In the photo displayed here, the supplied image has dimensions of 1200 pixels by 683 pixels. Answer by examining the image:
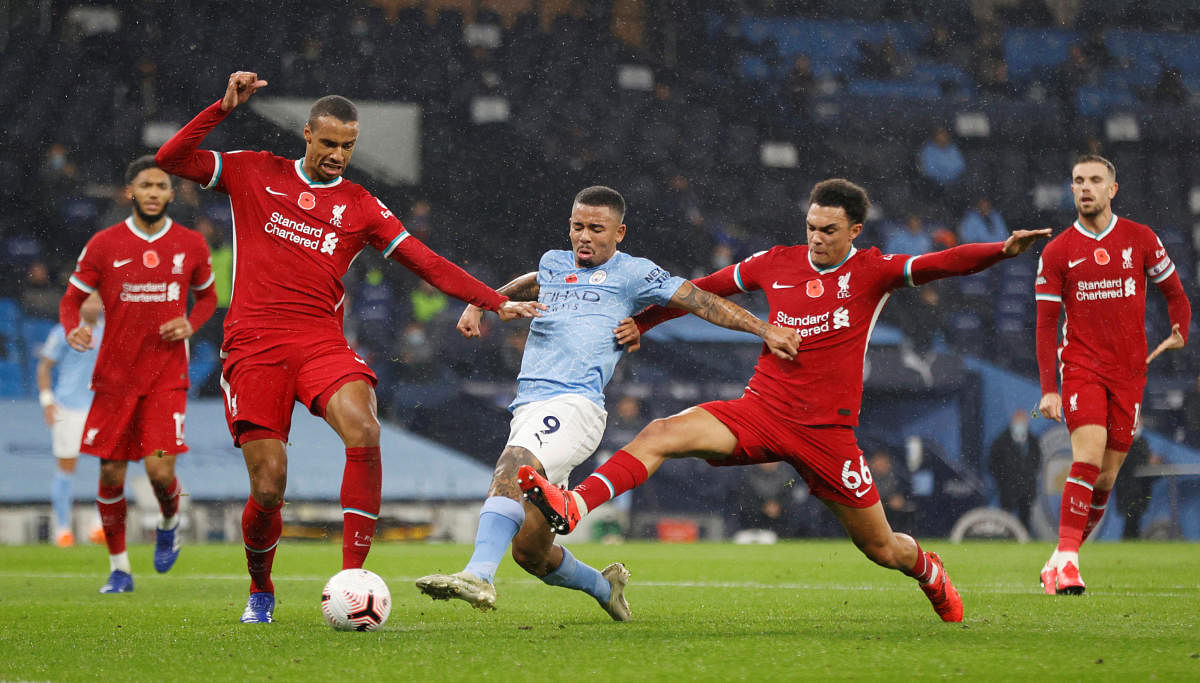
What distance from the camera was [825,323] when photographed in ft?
18.8

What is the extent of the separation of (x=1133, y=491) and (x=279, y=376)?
509 inches

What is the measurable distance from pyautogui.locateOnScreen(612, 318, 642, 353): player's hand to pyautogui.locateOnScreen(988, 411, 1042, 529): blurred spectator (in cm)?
1117

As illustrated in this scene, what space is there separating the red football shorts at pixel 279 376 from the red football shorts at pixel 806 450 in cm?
151

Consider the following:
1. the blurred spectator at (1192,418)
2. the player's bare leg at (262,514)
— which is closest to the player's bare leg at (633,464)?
the player's bare leg at (262,514)

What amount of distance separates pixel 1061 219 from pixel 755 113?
4.55 meters

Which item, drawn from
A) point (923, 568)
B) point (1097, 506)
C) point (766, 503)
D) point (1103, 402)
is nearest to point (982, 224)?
point (766, 503)

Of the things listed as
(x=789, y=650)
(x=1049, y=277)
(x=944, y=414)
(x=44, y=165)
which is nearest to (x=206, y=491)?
(x=44, y=165)

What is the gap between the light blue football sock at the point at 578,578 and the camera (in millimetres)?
5527

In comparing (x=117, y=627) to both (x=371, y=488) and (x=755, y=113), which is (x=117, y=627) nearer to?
(x=371, y=488)

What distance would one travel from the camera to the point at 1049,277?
7.84 meters

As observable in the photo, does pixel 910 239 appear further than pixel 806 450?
Yes

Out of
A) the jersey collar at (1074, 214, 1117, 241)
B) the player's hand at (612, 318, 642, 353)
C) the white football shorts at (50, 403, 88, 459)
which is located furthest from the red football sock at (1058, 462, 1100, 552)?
the white football shorts at (50, 403, 88, 459)

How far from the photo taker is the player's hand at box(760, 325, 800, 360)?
18.2 feet

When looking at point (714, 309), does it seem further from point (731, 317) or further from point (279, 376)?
point (279, 376)
